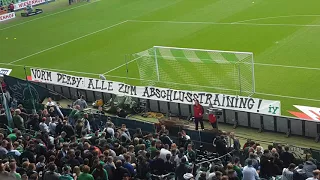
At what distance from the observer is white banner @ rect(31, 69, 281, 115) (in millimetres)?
21938

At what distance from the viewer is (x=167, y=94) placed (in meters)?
24.3

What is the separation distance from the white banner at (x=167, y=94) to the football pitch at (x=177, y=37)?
2209 mm

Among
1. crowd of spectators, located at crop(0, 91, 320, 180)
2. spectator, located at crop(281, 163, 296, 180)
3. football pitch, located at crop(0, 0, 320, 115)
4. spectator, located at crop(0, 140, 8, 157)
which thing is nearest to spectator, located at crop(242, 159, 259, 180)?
crowd of spectators, located at crop(0, 91, 320, 180)

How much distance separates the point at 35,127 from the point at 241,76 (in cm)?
1060

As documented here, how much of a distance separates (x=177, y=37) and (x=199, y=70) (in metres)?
7.71

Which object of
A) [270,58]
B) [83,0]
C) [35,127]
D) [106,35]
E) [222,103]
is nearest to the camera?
[35,127]

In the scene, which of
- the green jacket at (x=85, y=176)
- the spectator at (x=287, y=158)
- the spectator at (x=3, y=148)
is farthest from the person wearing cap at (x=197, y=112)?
the green jacket at (x=85, y=176)

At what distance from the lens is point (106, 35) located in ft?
129

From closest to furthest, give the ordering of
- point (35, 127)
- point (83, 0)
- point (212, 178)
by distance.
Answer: point (212, 178) → point (35, 127) → point (83, 0)

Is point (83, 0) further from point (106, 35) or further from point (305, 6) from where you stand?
point (305, 6)

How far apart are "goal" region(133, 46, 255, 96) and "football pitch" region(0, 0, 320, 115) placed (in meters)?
0.21

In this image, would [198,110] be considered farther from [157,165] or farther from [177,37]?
[177,37]

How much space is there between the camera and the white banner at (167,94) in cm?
2194

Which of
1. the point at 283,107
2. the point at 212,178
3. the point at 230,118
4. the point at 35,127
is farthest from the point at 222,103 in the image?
the point at 212,178
